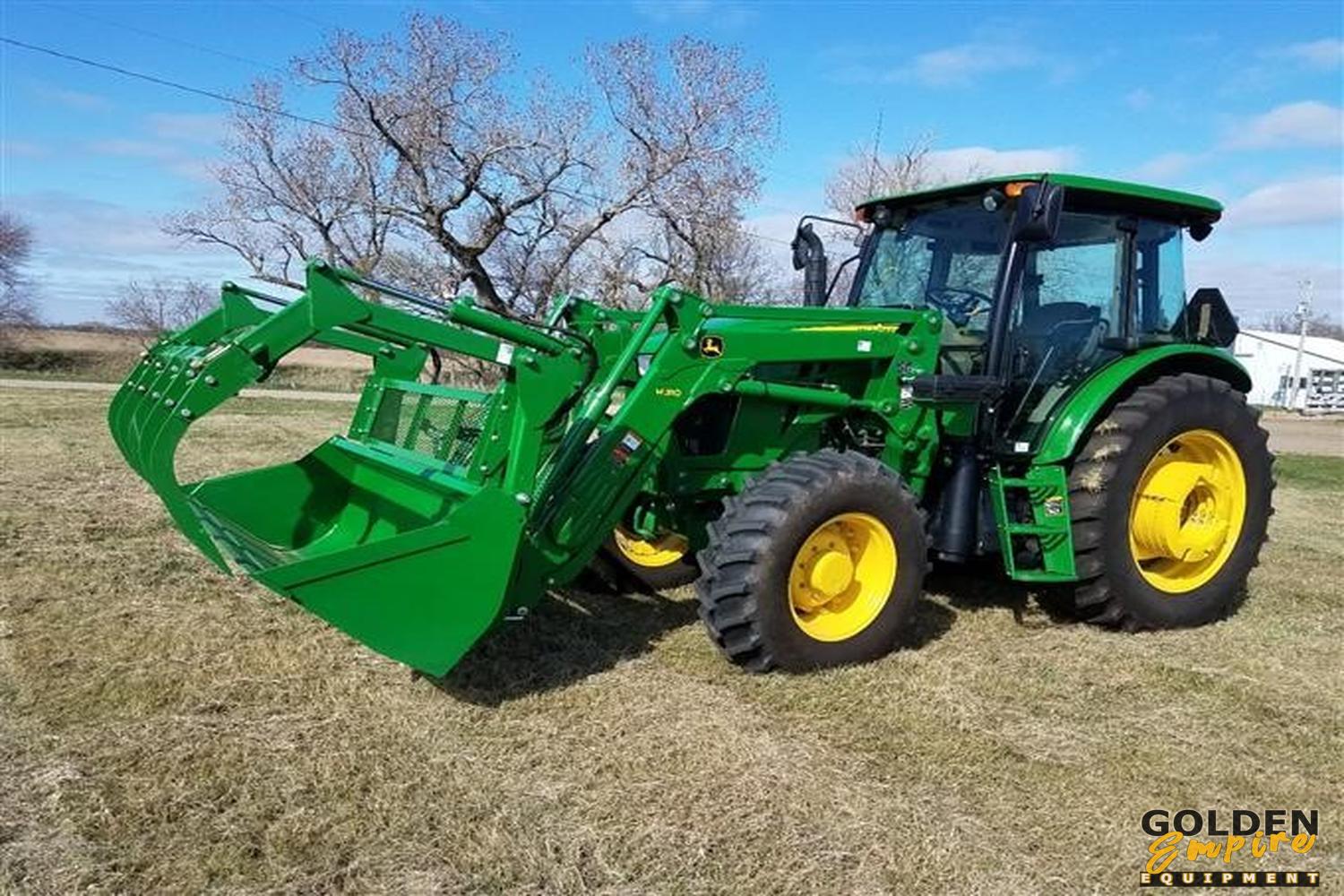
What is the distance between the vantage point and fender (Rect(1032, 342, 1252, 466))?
4766mm

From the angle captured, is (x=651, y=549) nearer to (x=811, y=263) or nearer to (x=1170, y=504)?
(x=811, y=263)

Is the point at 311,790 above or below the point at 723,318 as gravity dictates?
below

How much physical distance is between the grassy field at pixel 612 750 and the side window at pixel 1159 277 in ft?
5.26

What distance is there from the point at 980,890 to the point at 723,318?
250cm

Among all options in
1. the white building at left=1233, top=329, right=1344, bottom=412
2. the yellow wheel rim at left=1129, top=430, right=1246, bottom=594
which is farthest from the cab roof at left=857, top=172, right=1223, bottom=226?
the white building at left=1233, top=329, right=1344, bottom=412

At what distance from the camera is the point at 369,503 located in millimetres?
4910

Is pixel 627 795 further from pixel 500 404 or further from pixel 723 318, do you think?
pixel 723 318

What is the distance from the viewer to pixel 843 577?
438cm

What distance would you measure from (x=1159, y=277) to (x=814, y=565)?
260 centimetres

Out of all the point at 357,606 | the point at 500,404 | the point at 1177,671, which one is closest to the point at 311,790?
the point at 357,606

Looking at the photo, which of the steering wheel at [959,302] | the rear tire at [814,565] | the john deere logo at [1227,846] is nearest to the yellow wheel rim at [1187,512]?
the steering wheel at [959,302]

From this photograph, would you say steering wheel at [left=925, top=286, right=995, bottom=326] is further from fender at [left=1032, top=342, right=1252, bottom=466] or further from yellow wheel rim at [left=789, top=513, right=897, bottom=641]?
yellow wheel rim at [left=789, top=513, right=897, bottom=641]

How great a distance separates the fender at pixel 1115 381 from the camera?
4.77 m

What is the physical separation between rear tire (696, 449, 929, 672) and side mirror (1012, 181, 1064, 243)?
3.93ft
